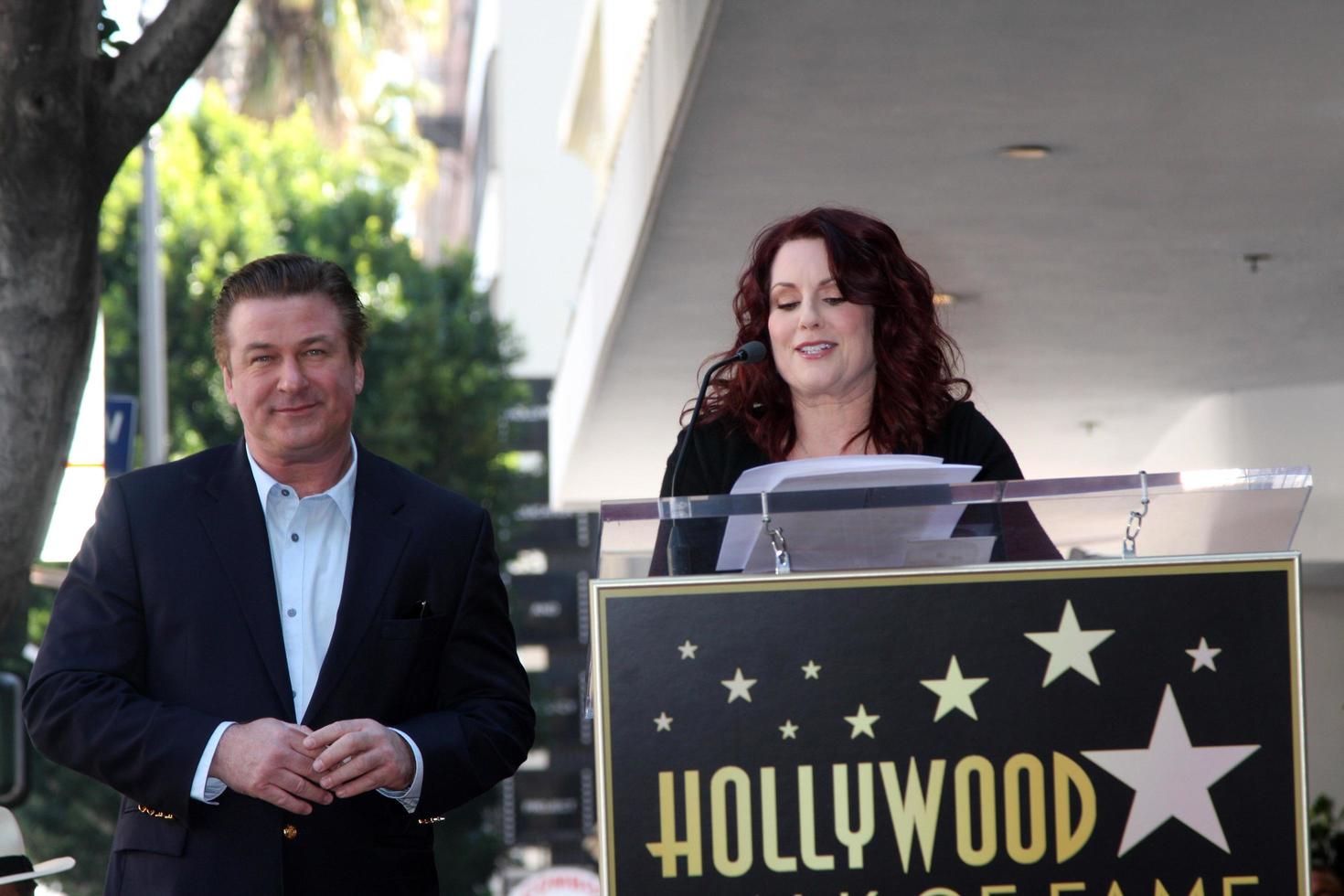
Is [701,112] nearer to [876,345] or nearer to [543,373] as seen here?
[876,345]

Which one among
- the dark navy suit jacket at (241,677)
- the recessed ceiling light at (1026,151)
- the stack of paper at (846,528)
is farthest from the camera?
the recessed ceiling light at (1026,151)

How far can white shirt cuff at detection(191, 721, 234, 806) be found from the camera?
3.46 meters

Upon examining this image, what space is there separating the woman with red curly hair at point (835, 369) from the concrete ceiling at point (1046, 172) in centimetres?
244

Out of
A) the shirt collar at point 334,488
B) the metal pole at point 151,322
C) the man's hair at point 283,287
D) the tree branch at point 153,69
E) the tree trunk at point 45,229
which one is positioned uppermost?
the metal pole at point 151,322

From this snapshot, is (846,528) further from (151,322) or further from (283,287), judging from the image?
(151,322)

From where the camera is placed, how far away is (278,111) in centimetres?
2914

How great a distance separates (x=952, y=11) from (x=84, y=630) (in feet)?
12.0

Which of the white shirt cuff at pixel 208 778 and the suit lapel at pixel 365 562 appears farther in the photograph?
the suit lapel at pixel 365 562

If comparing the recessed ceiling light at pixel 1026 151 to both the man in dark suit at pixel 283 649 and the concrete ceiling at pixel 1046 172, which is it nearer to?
the concrete ceiling at pixel 1046 172

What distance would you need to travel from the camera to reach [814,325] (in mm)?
3734

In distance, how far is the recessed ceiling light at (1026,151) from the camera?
25.9 ft

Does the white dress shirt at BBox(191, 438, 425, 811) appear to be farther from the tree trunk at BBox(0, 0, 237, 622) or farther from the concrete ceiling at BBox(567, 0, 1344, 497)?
the concrete ceiling at BBox(567, 0, 1344, 497)

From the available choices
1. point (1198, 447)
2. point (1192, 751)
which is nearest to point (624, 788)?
point (1192, 751)

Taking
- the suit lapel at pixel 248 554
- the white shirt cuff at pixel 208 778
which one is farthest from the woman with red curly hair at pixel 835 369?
the white shirt cuff at pixel 208 778
